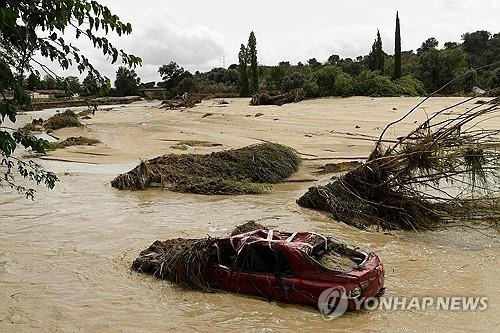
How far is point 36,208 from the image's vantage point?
17219 mm

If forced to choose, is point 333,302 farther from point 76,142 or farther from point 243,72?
point 243,72

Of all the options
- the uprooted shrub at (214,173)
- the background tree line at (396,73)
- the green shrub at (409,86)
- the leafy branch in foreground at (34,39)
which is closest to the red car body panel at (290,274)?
the leafy branch in foreground at (34,39)

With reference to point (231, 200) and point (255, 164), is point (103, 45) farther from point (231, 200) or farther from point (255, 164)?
point (255, 164)

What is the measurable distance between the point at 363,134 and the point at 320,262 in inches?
820

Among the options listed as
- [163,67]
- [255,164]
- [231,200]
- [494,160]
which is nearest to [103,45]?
[494,160]

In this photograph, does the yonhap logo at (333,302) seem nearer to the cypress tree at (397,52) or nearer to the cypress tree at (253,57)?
the cypress tree at (397,52)

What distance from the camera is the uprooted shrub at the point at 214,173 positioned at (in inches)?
750

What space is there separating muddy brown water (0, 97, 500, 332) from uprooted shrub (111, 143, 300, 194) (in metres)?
0.70

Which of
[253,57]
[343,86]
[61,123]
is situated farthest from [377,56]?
[61,123]

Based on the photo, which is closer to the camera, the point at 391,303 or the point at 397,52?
the point at 391,303

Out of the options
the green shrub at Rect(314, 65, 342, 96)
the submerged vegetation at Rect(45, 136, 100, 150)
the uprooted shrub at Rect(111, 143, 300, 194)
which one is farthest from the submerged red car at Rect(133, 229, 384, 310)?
the green shrub at Rect(314, 65, 342, 96)

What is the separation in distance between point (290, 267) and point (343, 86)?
42.2 metres

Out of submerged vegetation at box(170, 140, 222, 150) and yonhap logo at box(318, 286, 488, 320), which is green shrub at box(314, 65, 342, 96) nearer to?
submerged vegetation at box(170, 140, 222, 150)

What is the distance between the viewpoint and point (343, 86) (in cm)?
4862
